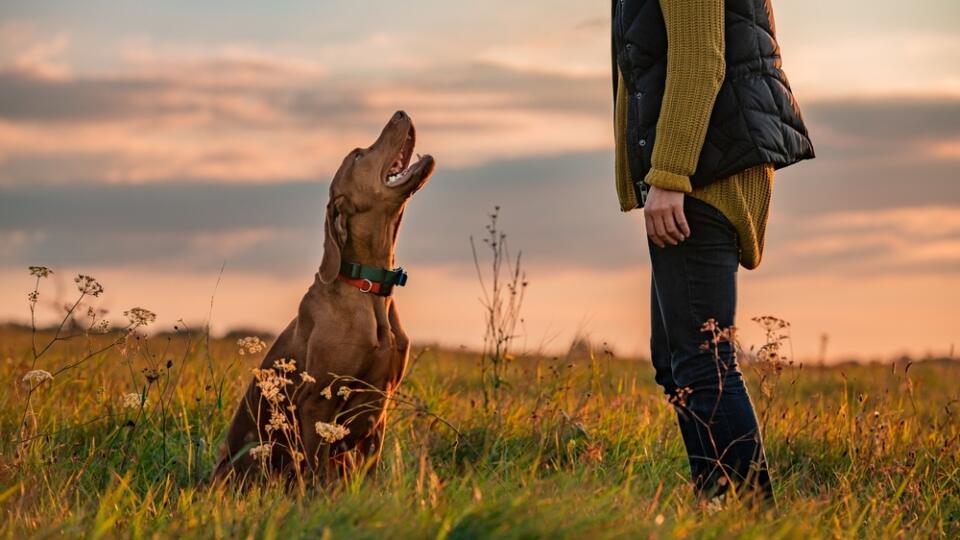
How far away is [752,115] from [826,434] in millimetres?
2659

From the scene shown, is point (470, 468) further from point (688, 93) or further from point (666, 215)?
point (688, 93)

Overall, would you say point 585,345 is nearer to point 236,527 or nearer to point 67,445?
point 67,445

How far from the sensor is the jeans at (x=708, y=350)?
4.30 metres

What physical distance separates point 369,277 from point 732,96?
2.02 m

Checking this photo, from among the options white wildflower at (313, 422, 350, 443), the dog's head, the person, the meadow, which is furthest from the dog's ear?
the person

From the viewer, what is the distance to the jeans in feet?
14.1

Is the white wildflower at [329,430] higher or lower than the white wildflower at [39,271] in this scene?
lower

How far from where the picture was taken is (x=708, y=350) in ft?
14.5

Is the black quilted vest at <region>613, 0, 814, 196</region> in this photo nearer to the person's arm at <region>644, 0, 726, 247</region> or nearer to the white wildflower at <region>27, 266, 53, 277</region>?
the person's arm at <region>644, 0, 726, 247</region>

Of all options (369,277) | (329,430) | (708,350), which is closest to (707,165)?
(708,350)

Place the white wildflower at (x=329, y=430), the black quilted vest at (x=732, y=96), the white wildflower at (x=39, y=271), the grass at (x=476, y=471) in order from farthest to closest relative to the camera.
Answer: the white wildflower at (x=39, y=271), the black quilted vest at (x=732, y=96), the white wildflower at (x=329, y=430), the grass at (x=476, y=471)

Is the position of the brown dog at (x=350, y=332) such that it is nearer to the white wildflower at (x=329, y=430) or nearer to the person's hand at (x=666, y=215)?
the white wildflower at (x=329, y=430)

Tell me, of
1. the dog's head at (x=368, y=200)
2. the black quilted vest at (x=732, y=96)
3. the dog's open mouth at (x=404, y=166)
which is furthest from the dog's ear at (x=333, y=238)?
the black quilted vest at (x=732, y=96)

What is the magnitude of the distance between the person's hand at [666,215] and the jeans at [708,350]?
8 centimetres
